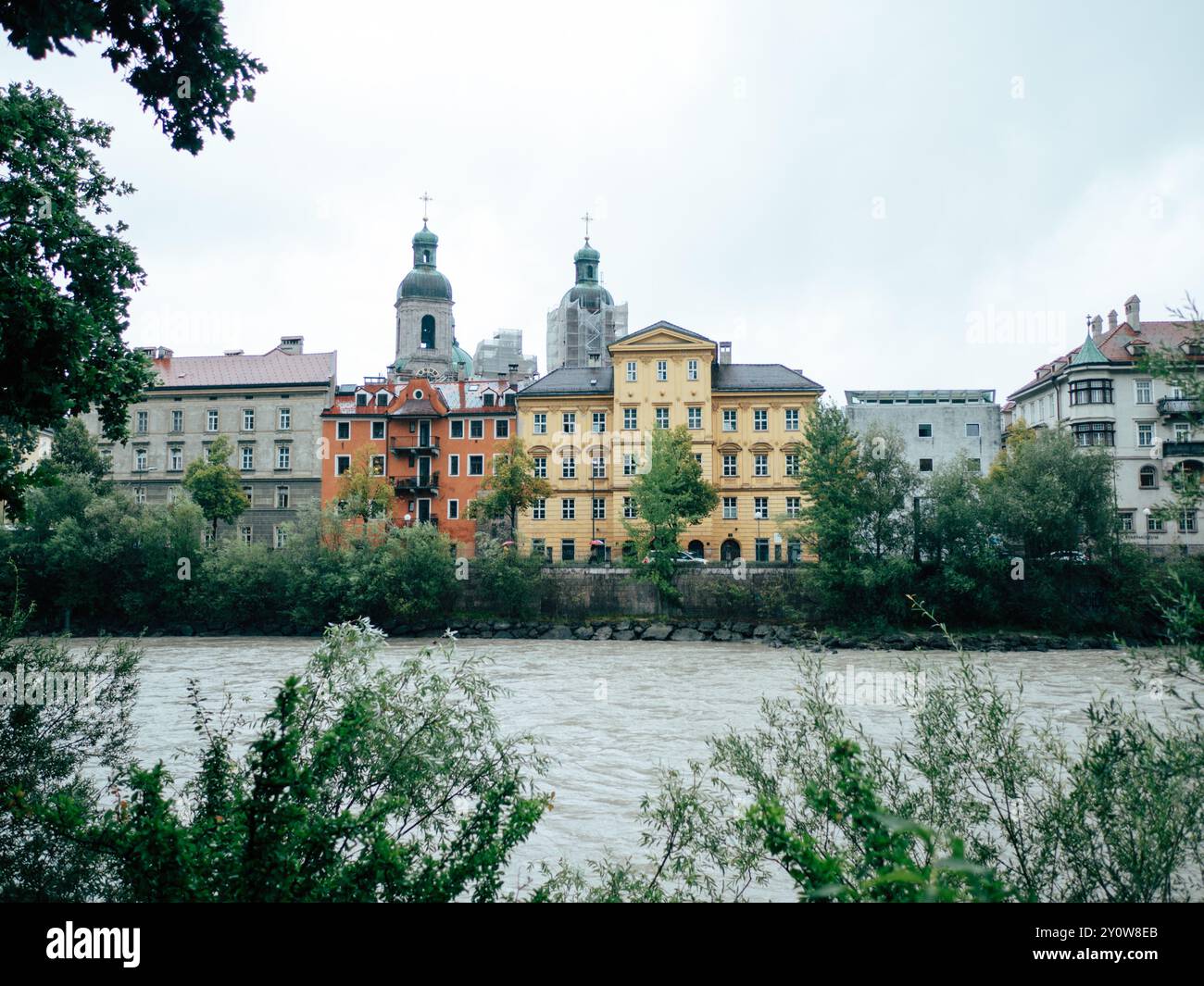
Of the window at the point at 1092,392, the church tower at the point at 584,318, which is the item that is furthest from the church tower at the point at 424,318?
the window at the point at 1092,392

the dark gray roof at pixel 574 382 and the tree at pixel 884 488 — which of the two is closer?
the tree at pixel 884 488

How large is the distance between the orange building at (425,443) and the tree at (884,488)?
969 inches

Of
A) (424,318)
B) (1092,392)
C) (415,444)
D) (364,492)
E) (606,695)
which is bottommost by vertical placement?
(606,695)

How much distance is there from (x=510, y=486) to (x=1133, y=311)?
40419mm

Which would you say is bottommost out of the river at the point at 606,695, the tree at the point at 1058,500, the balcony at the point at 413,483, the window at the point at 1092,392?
the river at the point at 606,695

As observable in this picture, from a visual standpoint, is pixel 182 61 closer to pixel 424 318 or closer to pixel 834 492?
pixel 834 492

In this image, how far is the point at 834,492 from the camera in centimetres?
4375

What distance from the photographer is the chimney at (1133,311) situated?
5459 centimetres

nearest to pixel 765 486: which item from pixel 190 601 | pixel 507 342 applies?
pixel 190 601

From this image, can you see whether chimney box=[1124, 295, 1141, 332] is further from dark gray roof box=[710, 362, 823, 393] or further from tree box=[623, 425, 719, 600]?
tree box=[623, 425, 719, 600]

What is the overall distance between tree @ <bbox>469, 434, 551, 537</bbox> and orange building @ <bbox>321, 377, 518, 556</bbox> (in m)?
3.77

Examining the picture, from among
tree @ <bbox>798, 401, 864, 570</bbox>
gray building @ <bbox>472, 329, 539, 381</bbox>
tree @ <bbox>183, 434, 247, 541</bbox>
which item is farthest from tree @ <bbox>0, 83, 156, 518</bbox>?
gray building @ <bbox>472, 329, 539, 381</bbox>

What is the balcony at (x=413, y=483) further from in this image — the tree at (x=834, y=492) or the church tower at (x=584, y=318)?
the church tower at (x=584, y=318)

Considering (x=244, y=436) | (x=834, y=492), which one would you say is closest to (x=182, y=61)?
(x=834, y=492)
